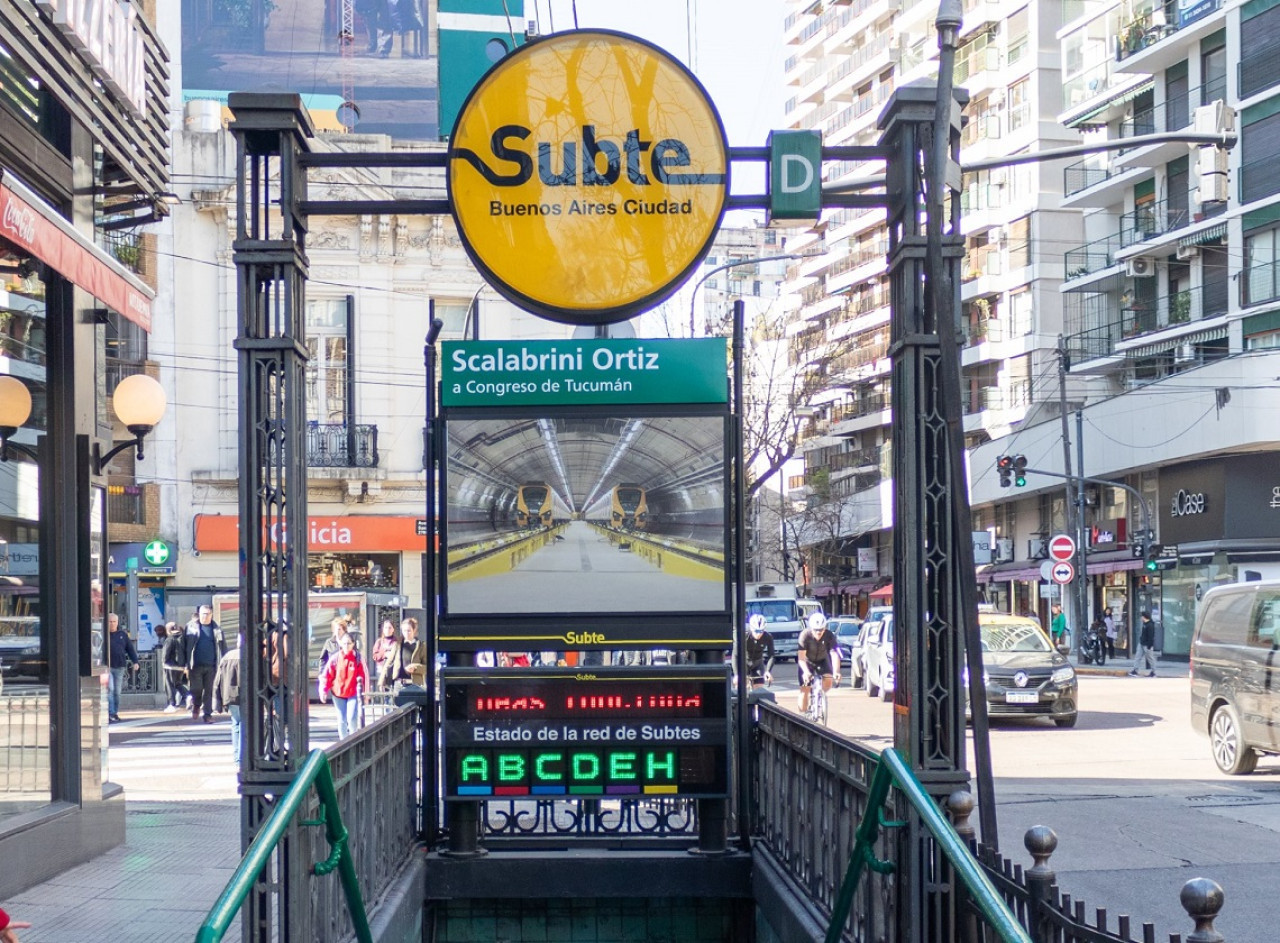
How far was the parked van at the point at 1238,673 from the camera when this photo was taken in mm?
15812

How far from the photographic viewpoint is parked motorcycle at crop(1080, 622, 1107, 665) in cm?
4522

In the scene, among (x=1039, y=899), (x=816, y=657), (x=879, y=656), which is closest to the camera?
(x=1039, y=899)

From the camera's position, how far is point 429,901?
376 inches

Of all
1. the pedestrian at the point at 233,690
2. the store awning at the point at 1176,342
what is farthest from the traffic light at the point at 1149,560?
the pedestrian at the point at 233,690

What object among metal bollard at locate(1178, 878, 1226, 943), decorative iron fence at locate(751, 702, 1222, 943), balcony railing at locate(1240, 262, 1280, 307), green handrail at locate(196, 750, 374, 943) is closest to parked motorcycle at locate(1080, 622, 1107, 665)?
balcony railing at locate(1240, 262, 1280, 307)

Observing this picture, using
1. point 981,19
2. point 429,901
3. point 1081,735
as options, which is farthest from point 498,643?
point 981,19

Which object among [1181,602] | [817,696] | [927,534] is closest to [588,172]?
[927,534]

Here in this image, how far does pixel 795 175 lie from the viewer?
744 cm

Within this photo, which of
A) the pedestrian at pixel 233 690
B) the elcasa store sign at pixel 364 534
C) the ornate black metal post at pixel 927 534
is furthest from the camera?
the elcasa store sign at pixel 364 534

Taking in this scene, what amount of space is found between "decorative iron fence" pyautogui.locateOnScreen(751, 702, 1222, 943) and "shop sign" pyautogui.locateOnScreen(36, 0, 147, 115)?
618cm

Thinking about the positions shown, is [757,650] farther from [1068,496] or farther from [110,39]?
[1068,496]

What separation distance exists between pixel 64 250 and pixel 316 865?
4.86m

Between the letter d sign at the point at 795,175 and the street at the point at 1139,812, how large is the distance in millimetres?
3278

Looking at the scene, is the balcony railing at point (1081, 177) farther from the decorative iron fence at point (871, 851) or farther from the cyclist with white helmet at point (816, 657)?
the decorative iron fence at point (871, 851)
